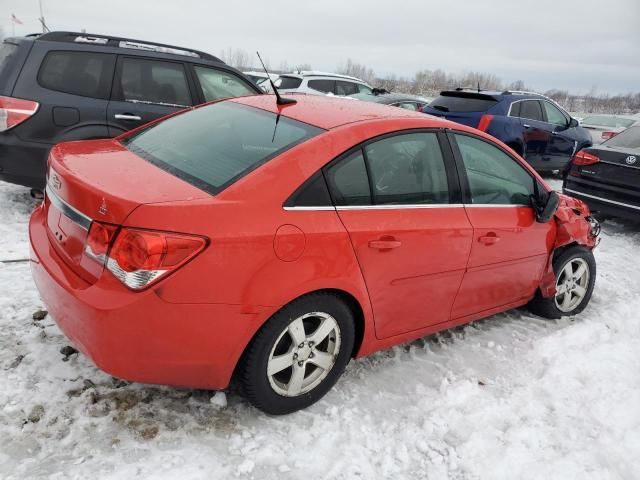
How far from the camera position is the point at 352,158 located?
2.75 meters

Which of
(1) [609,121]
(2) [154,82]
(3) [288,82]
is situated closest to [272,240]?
(2) [154,82]

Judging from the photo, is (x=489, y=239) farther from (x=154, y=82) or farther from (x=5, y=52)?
(x=5, y=52)

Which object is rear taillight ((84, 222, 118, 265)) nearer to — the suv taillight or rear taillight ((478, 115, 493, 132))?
the suv taillight

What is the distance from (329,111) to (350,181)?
0.59 meters

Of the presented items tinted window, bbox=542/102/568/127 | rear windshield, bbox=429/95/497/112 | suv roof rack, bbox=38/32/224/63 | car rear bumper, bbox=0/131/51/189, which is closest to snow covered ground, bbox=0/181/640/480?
car rear bumper, bbox=0/131/51/189

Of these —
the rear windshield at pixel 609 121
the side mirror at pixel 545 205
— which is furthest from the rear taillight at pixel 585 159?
the rear windshield at pixel 609 121

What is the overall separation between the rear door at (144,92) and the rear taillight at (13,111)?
710 millimetres

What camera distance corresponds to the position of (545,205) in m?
3.77

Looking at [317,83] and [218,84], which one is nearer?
[218,84]

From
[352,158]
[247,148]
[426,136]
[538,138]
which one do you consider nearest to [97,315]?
[247,148]

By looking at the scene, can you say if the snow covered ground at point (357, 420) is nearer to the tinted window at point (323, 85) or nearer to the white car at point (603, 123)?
the tinted window at point (323, 85)

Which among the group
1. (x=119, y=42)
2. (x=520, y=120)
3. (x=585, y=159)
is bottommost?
(x=585, y=159)

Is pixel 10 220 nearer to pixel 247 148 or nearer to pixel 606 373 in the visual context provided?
pixel 247 148

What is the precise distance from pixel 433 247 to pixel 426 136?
689 millimetres
